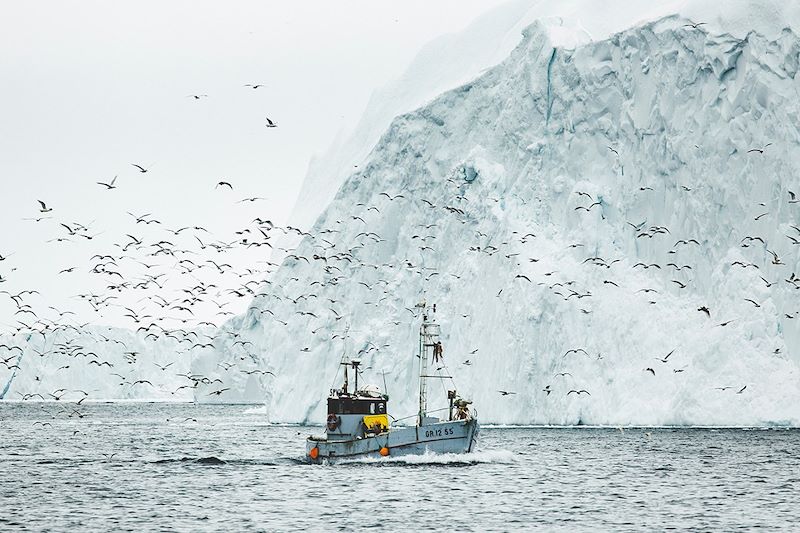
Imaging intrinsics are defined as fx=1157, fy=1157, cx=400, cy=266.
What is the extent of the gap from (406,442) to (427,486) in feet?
34.2

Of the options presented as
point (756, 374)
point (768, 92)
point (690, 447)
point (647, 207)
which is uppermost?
point (768, 92)

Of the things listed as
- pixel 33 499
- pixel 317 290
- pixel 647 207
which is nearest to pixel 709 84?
pixel 647 207

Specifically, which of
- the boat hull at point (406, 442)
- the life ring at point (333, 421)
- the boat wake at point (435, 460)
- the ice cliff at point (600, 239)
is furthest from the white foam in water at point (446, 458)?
the ice cliff at point (600, 239)

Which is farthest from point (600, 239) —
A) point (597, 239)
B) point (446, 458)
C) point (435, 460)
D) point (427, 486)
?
point (427, 486)

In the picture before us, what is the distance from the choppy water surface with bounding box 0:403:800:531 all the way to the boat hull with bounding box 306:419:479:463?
1.93 feet

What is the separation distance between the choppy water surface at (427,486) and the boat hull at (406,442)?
59cm

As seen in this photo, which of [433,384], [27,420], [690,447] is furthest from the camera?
[27,420]

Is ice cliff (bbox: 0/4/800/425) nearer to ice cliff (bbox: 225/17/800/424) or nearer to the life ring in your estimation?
ice cliff (bbox: 225/17/800/424)

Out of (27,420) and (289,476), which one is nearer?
(289,476)

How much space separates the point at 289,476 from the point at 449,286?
122 feet

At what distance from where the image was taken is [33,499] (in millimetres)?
46000

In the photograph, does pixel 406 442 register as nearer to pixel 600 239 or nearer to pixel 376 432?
pixel 376 432

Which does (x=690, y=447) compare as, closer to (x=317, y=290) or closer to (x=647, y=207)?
(x=647, y=207)

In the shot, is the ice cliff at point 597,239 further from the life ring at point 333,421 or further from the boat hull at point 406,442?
the life ring at point 333,421
